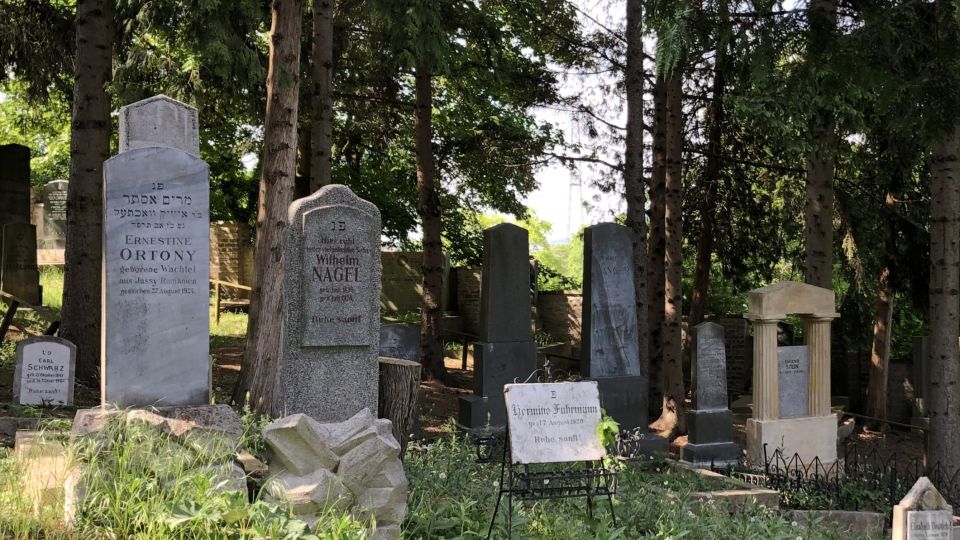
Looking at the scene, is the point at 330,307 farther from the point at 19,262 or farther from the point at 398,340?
the point at 19,262

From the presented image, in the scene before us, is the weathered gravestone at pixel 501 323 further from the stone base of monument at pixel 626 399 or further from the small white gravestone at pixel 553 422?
the small white gravestone at pixel 553 422

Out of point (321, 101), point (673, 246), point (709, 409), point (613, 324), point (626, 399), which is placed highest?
point (321, 101)

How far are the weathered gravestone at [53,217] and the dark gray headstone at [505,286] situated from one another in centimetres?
1732

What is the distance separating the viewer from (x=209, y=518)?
3.69 m

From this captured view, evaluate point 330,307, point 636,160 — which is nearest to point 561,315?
point 636,160

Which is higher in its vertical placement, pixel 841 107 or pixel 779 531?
pixel 841 107

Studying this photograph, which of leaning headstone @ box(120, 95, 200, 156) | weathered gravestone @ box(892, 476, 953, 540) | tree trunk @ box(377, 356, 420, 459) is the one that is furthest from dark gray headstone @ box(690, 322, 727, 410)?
leaning headstone @ box(120, 95, 200, 156)

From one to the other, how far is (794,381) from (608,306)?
262 cm

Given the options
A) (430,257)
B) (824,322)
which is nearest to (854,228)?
(824,322)

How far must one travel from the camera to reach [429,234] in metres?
14.8

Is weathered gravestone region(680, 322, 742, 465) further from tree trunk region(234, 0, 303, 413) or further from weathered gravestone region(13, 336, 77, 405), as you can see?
weathered gravestone region(13, 336, 77, 405)

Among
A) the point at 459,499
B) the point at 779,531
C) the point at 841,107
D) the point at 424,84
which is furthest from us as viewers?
the point at 424,84

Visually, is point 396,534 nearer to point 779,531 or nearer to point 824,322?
point 779,531

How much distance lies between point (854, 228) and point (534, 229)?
2293 centimetres
